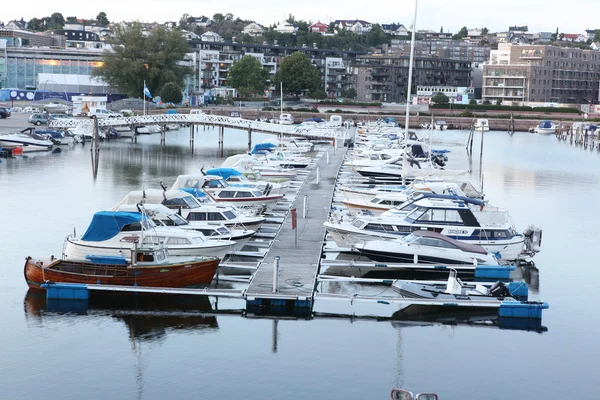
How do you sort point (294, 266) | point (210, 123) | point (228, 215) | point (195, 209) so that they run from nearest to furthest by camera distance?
point (294, 266) < point (195, 209) < point (228, 215) < point (210, 123)

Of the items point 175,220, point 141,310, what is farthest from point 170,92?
point 141,310

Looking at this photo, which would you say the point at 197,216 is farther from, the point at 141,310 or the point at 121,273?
the point at 141,310

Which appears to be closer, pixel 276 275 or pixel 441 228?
pixel 276 275

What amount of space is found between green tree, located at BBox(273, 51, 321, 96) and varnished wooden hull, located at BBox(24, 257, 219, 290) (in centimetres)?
12874

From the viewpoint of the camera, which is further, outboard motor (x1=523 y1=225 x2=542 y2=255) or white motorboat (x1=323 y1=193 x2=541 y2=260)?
outboard motor (x1=523 y1=225 x2=542 y2=255)

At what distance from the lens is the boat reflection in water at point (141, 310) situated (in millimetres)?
28688

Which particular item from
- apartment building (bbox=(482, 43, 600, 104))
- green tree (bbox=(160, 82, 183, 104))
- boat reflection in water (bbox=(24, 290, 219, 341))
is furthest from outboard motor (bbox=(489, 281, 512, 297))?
apartment building (bbox=(482, 43, 600, 104))

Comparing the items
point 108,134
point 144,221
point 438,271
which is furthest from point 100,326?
point 108,134

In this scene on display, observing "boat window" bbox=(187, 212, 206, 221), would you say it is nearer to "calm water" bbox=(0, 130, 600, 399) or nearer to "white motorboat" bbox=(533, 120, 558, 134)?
"calm water" bbox=(0, 130, 600, 399)

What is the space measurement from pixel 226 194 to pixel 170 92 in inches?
3486

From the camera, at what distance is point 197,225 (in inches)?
1416

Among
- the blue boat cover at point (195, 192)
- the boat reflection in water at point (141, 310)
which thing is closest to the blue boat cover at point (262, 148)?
the blue boat cover at point (195, 192)

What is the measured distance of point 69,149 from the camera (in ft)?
292

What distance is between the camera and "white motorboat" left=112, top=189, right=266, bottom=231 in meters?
37.6
